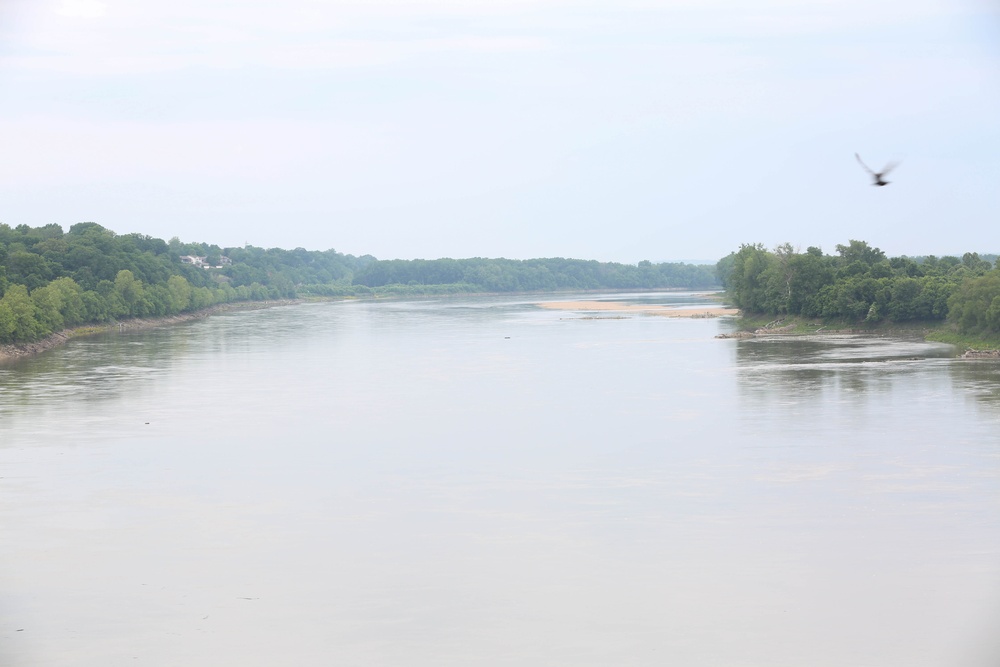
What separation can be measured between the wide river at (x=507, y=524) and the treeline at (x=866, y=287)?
437 inches

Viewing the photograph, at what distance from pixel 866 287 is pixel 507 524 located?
157ft

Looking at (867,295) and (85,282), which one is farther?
(85,282)

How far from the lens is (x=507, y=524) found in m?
20.0

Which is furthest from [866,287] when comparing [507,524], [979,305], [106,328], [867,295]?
[106,328]

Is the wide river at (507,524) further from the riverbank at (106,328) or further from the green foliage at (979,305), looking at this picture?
the riverbank at (106,328)

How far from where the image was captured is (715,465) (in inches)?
977

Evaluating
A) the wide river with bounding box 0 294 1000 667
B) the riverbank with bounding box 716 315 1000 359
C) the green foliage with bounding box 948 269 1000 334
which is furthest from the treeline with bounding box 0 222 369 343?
the green foliage with bounding box 948 269 1000 334

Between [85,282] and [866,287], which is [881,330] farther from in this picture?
[85,282]

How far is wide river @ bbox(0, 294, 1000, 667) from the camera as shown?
48.1ft

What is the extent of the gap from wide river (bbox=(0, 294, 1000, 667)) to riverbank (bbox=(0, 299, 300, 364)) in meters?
16.2

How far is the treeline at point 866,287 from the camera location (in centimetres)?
5109

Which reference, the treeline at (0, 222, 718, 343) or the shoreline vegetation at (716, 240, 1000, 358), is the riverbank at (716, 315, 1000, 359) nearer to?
the shoreline vegetation at (716, 240, 1000, 358)

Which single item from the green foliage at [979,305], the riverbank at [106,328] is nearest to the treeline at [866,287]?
the green foliage at [979,305]

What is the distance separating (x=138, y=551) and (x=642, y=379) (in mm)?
26578
